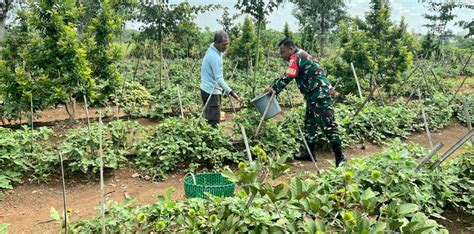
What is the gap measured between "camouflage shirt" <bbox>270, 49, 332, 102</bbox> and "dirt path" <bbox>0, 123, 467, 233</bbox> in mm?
976

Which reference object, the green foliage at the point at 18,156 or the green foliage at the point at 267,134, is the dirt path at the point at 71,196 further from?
the green foliage at the point at 267,134

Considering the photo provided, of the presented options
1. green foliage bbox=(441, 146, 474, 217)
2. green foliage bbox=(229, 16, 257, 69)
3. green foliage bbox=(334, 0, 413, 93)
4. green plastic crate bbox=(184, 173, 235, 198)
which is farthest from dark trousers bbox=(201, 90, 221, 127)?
green foliage bbox=(229, 16, 257, 69)

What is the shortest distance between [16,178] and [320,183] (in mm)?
3241

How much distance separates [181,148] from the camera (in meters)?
5.24

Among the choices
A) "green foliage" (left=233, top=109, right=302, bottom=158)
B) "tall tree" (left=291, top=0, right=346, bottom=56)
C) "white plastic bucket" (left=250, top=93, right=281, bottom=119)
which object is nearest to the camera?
"white plastic bucket" (left=250, top=93, right=281, bottom=119)

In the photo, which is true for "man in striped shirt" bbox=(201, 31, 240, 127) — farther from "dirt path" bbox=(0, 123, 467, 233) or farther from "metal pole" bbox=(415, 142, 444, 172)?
"metal pole" bbox=(415, 142, 444, 172)

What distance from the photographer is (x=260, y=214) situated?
244 cm

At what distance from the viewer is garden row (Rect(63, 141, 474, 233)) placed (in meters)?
2.14

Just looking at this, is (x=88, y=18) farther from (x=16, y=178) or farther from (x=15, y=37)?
(x=16, y=178)

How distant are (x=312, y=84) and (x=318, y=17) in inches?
688

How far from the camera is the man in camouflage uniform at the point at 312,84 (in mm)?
5043

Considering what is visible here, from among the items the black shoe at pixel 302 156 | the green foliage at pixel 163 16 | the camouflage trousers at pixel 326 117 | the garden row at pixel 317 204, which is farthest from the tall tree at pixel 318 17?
the garden row at pixel 317 204

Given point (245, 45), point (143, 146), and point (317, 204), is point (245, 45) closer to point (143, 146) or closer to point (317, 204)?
point (143, 146)

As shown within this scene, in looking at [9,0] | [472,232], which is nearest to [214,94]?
[472,232]
